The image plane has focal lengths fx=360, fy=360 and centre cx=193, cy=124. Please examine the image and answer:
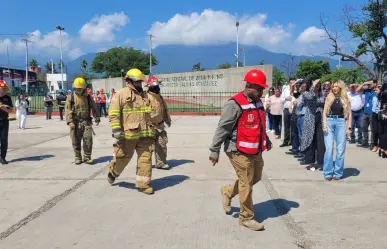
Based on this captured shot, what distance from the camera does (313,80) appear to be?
7.18 meters

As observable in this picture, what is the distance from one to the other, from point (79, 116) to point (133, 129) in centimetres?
257

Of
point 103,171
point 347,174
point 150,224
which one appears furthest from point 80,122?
point 347,174

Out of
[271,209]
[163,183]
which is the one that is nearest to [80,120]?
[163,183]

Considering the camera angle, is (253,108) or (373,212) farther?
(373,212)

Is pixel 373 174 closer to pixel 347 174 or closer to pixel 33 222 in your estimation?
pixel 347 174

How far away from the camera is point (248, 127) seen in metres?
4.03

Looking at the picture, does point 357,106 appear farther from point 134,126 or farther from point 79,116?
point 79,116

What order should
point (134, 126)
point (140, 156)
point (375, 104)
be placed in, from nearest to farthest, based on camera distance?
1. point (134, 126)
2. point (140, 156)
3. point (375, 104)

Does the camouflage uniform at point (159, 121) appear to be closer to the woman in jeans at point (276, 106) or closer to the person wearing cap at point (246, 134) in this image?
the person wearing cap at point (246, 134)

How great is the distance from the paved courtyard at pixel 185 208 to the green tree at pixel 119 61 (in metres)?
82.9

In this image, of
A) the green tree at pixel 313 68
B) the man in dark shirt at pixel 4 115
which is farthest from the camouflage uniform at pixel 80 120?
the green tree at pixel 313 68

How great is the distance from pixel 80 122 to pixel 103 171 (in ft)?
4.23

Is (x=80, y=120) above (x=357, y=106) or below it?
below

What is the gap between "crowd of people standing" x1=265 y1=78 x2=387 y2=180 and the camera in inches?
244
